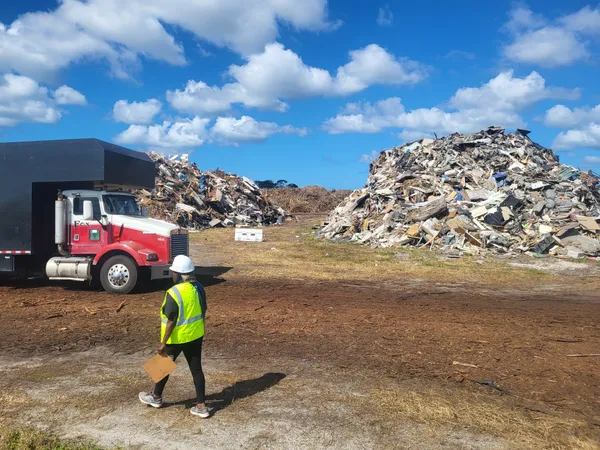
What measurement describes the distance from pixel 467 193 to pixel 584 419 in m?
20.3

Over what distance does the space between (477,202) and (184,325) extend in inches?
832

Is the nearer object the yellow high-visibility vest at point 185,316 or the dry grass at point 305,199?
the yellow high-visibility vest at point 185,316

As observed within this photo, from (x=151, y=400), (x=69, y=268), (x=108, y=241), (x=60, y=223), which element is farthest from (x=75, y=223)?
(x=151, y=400)

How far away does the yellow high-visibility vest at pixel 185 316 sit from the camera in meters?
5.23

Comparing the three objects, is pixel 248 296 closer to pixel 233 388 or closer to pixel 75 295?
pixel 75 295

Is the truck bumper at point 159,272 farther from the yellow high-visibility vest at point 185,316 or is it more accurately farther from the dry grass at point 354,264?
the yellow high-visibility vest at point 185,316

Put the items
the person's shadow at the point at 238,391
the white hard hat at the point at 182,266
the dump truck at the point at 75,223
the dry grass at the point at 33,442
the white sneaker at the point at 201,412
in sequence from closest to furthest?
the dry grass at the point at 33,442 < the white sneaker at the point at 201,412 < the white hard hat at the point at 182,266 < the person's shadow at the point at 238,391 < the dump truck at the point at 75,223

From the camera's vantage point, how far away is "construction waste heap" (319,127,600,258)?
66.3 ft

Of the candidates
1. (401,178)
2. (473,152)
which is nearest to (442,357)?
(401,178)

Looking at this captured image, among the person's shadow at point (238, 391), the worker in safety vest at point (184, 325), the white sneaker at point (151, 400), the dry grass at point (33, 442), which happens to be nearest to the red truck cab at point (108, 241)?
the person's shadow at point (238, 391)

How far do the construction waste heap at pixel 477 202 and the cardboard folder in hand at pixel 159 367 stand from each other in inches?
628

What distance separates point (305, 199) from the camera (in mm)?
57719

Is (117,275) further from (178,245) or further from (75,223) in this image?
(75,223)

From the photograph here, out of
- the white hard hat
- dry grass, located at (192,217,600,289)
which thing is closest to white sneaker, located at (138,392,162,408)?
the white hard hat
